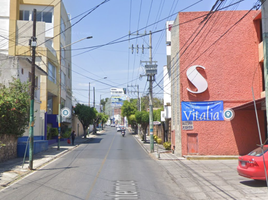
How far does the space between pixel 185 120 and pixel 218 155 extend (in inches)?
133

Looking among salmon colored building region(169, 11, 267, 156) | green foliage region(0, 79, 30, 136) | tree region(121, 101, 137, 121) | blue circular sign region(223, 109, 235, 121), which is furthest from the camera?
tree region(121, 101, 137, 121)

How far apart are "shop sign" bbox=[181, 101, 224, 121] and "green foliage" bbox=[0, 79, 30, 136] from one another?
1114 centimetres

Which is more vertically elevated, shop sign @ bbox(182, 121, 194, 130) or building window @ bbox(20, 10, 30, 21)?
building window @ bbox(20, 10, 30, 21)

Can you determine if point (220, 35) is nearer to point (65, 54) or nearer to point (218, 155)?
point (218, 155)

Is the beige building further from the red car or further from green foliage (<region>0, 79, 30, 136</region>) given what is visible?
the red car

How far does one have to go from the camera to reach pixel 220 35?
885 inches

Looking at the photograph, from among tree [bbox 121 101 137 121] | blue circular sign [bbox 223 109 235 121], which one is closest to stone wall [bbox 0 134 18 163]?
blue circular sign [bbox 223 109 235 121]

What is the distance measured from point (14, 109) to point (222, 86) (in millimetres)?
14347

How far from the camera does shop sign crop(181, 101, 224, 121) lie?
877 inches

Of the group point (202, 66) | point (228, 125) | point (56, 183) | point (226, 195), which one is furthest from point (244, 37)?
point (56, 183)

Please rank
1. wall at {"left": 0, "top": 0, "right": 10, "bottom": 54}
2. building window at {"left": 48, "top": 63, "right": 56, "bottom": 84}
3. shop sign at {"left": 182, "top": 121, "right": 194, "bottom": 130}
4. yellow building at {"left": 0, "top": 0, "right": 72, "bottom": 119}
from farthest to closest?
wall at {"left": 0, "top": 0, "right": 10, "bottom": 54} → building window at {"left": 48, "top": 63, "right": 56, "bottom": 84} → yellow building at {"left": 0, "top": 0, "right": 72, "bottom": 119} → shop sign at {"left": 182, "top": 121, "right": 194, "bottom": 130}

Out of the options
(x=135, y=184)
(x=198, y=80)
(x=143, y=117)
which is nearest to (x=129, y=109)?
(x=143, y=117)

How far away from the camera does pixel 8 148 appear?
19984mm

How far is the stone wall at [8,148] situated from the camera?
750 inches
